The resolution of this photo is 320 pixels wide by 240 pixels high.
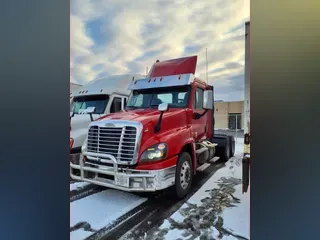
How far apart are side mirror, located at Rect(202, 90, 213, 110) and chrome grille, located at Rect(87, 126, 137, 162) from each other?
659 millimetres

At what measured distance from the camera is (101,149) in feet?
5.64

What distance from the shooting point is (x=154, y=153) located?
1.66 metres

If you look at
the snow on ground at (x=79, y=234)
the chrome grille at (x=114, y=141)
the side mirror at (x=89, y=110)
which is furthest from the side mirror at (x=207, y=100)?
the snow on ground at (x=79, y=234)

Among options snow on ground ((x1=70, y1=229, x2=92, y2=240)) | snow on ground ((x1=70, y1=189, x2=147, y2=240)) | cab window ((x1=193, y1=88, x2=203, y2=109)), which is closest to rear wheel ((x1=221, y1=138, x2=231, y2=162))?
cab window ((x1=193, y1=88, x2=203, y2=109))

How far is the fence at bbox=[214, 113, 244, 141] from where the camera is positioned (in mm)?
1503

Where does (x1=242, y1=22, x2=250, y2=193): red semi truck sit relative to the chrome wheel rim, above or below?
above

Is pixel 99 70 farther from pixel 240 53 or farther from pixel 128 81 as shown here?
pixel 240 53

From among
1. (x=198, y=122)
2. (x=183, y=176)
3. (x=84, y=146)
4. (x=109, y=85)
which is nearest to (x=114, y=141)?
(x=84, y=146)

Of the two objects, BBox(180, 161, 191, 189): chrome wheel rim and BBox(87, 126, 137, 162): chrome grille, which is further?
BBox(180, 161, 191, 189): chrome wheel rim

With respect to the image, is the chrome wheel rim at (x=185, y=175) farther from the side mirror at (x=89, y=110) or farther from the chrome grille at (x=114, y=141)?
the side mirror at (x=89, y=110)

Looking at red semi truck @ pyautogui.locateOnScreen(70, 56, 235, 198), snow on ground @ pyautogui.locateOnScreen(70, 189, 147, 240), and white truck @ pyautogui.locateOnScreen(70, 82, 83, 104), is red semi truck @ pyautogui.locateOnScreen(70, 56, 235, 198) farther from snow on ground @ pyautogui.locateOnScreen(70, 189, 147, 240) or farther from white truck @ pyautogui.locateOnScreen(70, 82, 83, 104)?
white truck @ pyautogui.locateOnScreen(70, 82, 83, 104)

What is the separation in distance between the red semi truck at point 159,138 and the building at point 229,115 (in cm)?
6

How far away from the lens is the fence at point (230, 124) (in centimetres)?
150
